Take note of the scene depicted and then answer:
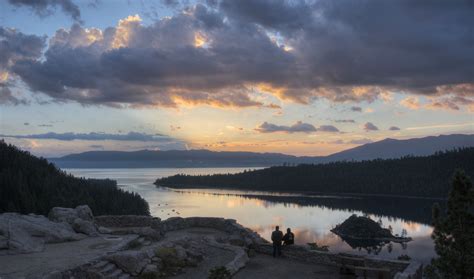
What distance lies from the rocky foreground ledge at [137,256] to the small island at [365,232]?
204 ft

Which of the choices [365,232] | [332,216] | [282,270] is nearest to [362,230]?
[365,232]

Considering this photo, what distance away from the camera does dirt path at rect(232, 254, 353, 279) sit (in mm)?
21641

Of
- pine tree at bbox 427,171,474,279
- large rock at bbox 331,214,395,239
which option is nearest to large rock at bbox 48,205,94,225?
pine tree at bbox 427,171,474,279

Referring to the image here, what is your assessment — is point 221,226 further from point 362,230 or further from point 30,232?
point 362,230

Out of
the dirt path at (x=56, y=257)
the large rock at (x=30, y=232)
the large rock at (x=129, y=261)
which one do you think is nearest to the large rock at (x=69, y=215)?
the large rock at (x=30, y=232)

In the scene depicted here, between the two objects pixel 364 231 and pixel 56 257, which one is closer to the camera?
pixel 56 257

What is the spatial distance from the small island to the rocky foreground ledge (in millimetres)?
62248

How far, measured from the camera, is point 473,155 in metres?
180

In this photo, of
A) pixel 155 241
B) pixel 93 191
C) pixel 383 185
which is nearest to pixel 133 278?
pixel 155 241

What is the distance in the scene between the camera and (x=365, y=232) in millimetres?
87250

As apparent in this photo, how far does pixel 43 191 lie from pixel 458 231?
85.3 meters

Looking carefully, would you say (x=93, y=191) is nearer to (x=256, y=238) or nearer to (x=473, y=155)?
(x=256, y=238)

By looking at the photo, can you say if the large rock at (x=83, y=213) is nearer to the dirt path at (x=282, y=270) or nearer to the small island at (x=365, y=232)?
the dirt path at (x=282, y=270)

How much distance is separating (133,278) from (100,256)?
1.73m
